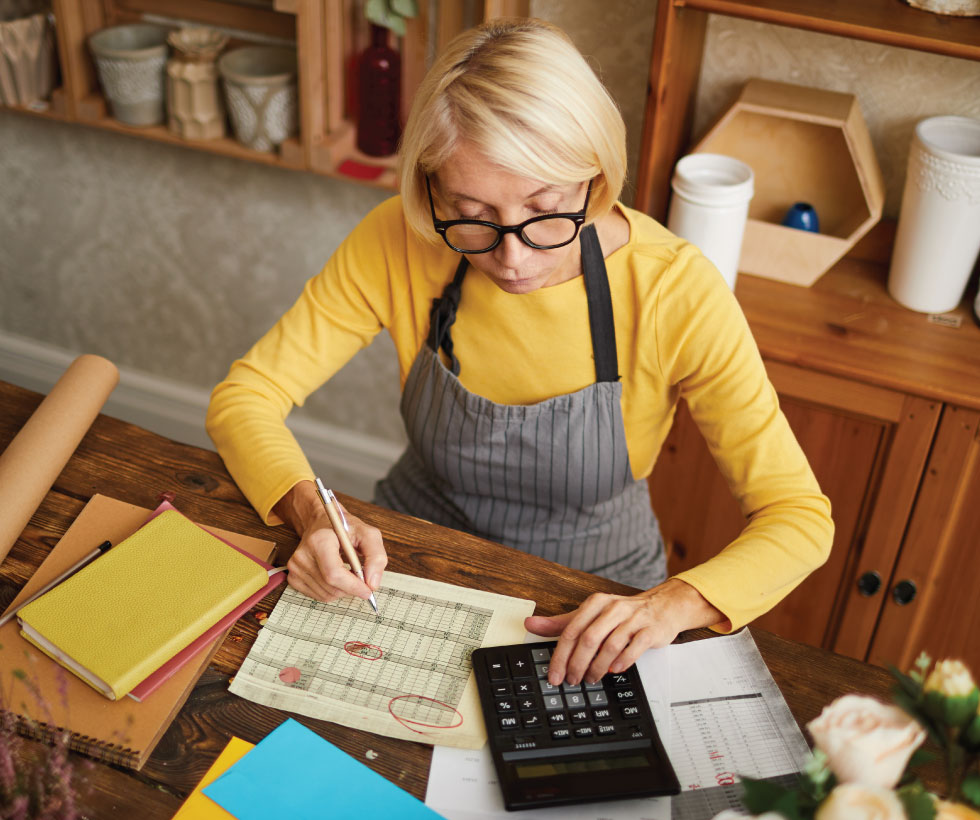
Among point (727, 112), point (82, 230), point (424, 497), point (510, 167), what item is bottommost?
point (82, 230)

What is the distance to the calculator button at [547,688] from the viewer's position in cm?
110

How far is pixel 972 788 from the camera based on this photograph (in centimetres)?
67

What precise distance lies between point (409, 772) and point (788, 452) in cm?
74

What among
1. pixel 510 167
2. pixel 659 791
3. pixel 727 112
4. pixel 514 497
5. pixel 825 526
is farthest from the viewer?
pixel 727 112

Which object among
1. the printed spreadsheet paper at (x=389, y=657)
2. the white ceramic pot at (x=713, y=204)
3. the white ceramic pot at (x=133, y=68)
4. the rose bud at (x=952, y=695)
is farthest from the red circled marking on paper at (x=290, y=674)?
the white ceramic pot at (x=133, y=68)

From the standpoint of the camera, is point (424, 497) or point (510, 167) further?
point (424, 497)

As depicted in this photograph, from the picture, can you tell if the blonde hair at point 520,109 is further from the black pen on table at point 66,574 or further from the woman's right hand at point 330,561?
the black pen on table at point 66,574

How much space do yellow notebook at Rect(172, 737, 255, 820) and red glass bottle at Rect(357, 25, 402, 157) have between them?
1699 millimetres

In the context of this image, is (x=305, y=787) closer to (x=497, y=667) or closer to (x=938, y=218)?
(x=497, y=667)

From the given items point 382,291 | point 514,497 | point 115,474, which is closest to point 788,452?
point 514,497

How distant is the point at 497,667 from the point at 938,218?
4.38 ft

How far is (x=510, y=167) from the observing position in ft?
4.09

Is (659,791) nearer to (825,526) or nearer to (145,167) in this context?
(825,526)

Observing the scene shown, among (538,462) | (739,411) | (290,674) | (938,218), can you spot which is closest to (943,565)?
(938,218)
